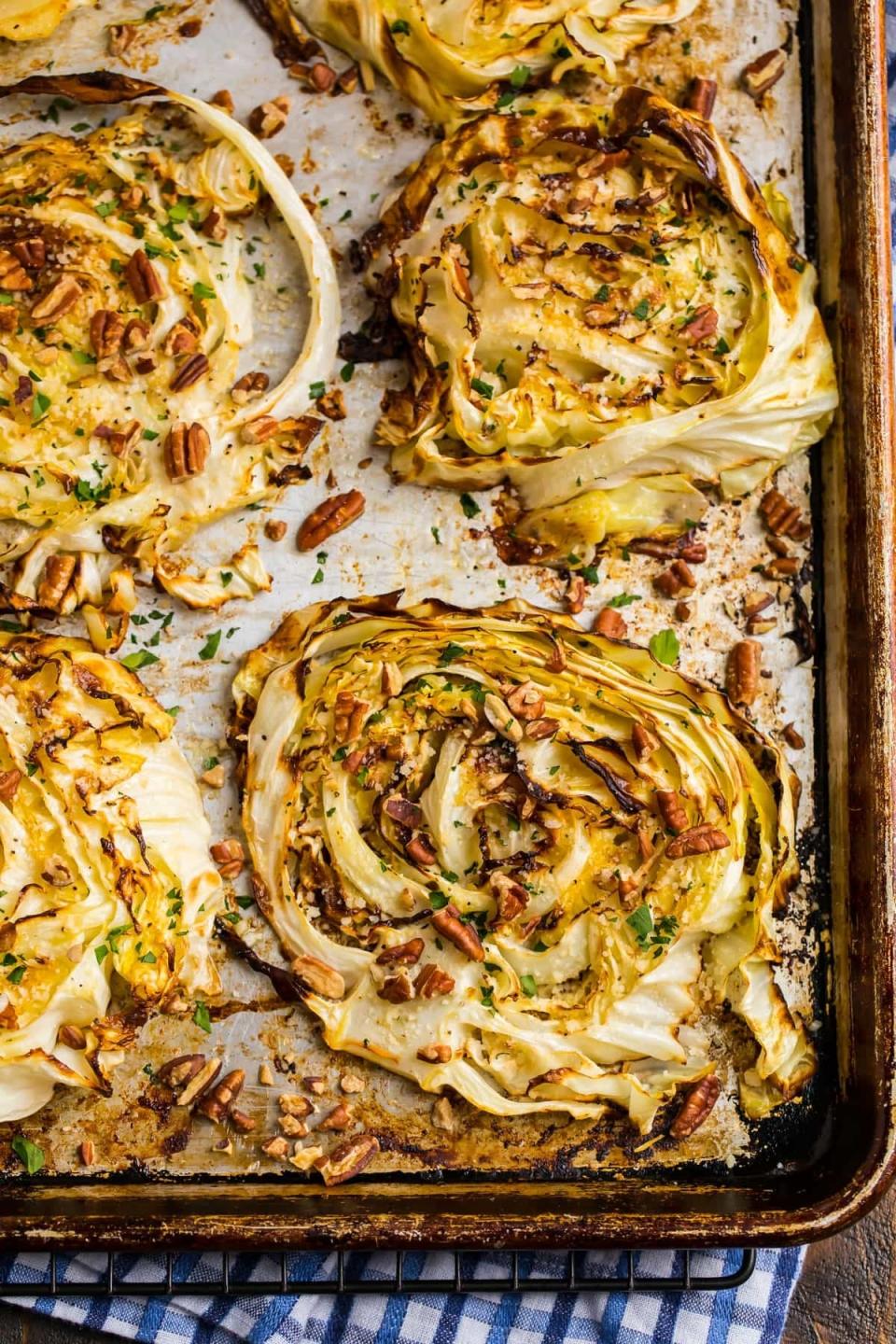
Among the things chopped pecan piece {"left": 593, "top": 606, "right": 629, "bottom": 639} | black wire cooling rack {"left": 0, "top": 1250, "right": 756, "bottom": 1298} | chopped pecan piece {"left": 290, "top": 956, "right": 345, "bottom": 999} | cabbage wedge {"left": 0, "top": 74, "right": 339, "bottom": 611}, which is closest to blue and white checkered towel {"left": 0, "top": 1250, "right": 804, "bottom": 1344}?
black wire cooling rack {"left": 0, "top": 1250, "right": 756, "bottom": 1298}

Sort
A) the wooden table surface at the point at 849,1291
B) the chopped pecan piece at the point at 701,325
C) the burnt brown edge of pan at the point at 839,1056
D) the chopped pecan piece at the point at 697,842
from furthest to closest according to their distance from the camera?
1. the wooden table surface at the point at 849,1291
2. the chopped pecan piece at the point at 701,325
3. the chopped pecan piece at the point at 697,842
4. the burnt brown edge of pan at the point at 839,1056

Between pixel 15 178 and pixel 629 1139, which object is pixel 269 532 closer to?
pixel 15 178

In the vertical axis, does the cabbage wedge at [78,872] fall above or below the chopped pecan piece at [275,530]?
below

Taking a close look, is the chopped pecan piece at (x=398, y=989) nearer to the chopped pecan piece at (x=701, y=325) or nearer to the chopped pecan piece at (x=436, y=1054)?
the chopped pecan piece at (x=436, y=1054)

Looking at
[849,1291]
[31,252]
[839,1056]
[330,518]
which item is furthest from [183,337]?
[849,1291]

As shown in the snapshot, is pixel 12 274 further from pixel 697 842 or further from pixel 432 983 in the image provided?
pixel 697 842

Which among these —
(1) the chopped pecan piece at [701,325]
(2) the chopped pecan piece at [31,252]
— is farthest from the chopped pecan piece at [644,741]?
(2) the chopped pecan piece at [31,252]

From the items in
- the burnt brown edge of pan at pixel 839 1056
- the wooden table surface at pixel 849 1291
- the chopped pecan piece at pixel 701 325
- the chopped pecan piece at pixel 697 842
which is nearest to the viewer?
the burnt brown edge of pan at pixel 839 1056
